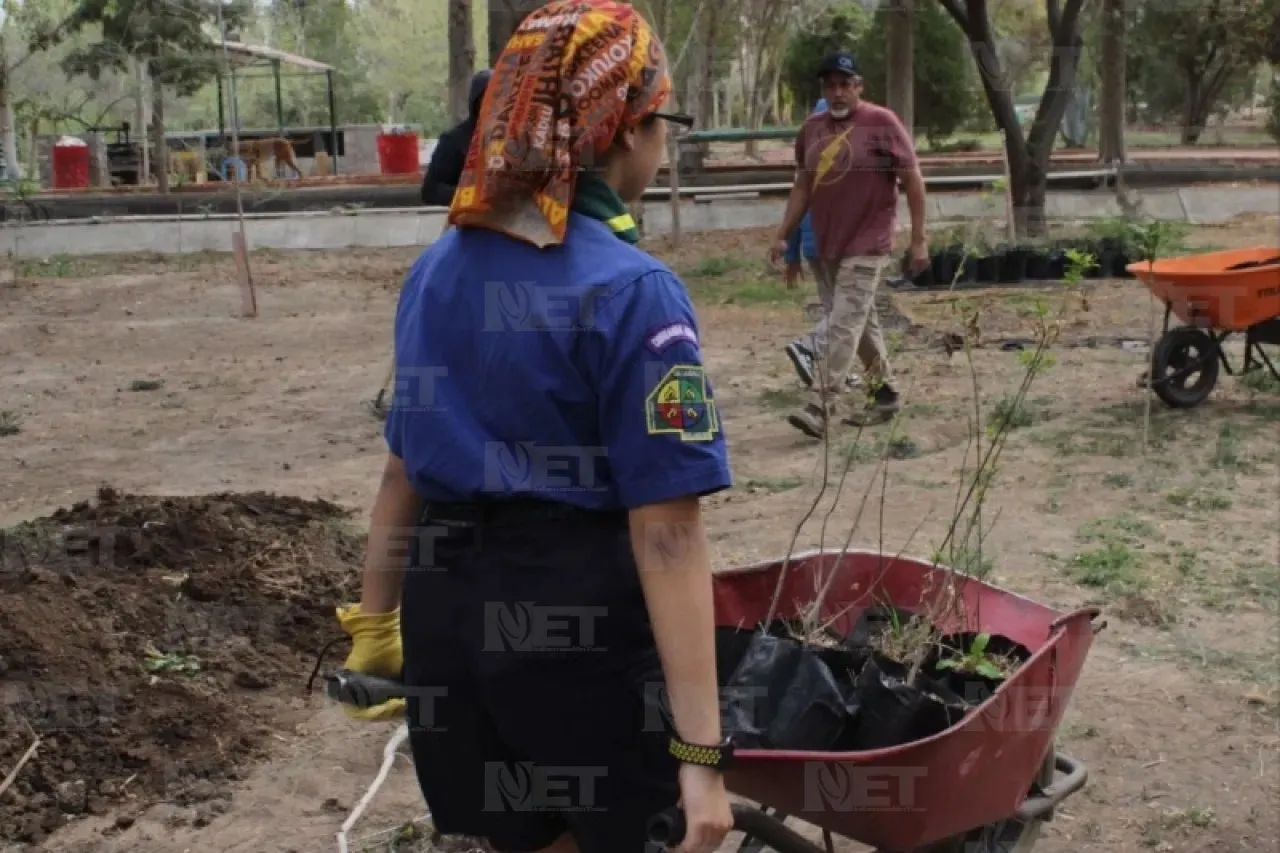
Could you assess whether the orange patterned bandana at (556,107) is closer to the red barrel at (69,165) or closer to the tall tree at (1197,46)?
the red barrel at (69,165)

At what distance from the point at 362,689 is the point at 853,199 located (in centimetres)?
588

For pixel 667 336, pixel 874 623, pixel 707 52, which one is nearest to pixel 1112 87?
pixel 707 52

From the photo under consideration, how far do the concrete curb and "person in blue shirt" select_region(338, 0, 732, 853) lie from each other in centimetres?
1686

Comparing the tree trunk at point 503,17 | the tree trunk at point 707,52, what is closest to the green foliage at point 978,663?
the tree trunk at point 503,17

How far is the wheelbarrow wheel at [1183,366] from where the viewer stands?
8148 millimetres

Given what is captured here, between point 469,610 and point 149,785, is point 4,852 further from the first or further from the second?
point 469,610

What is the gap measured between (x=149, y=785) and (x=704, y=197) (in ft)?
57.2

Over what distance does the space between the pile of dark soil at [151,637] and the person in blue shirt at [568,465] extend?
7.61 feet

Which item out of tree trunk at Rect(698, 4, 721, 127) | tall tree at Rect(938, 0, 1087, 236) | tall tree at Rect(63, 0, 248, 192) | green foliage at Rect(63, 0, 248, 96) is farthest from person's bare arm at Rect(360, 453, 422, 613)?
tree trunk at Rect(698, 4, 721, 127)

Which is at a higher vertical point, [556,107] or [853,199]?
[556,107]

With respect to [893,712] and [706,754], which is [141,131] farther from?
[706,754]

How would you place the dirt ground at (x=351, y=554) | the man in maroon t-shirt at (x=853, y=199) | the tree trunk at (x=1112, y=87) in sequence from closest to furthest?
the dirt ground at (x=351, y=554)
the man in maroon t-shirt at (x=853, y=199)
the tree trunk at (x=1112, y=87)

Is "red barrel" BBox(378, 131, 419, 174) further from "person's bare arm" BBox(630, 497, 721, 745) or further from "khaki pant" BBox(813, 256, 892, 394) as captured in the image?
"person's bare arm" BBox(630, 497, 721, 745)

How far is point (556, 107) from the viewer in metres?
1.93
